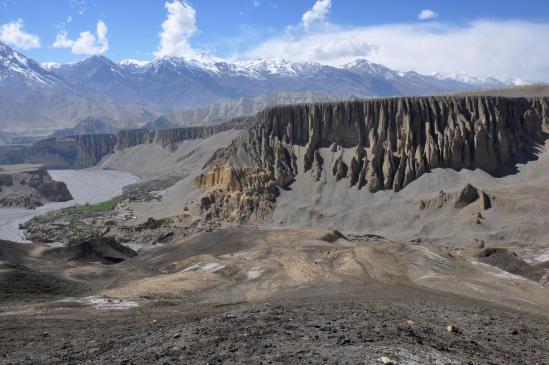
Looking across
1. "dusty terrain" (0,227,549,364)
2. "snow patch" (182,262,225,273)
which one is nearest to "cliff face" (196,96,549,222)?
"dusty terrain" (0,227,549,364)

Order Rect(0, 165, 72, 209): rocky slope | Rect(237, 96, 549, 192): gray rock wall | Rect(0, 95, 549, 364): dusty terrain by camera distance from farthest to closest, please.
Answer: Rect(0, 165, 72, 209): rocky slope → Rect(237, 96, 549, 192): gray rock wall → Rect(0, 95, 549, 364): dusty terrain

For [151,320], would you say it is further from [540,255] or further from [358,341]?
[540,255]

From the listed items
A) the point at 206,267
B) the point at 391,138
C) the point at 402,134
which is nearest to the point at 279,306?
the point at 206,267

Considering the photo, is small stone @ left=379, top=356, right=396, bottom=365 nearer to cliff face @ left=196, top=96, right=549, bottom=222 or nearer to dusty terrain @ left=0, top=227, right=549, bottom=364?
dusty terrain @ left=0, top=227, right=549, bottom=364

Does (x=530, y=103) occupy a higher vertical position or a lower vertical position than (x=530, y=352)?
higher

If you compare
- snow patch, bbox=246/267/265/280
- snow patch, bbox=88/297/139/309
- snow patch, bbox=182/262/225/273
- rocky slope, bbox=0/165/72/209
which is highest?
snow patch, bbox=88/297/139/309

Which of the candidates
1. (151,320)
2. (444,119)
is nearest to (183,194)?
(444,119)

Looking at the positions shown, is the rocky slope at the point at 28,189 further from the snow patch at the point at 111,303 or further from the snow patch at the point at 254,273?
the snow patch at the point at 111,303

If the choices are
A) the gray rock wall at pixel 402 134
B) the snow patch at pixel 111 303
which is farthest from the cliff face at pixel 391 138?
Answer: the snow patch at pixel 111 303
